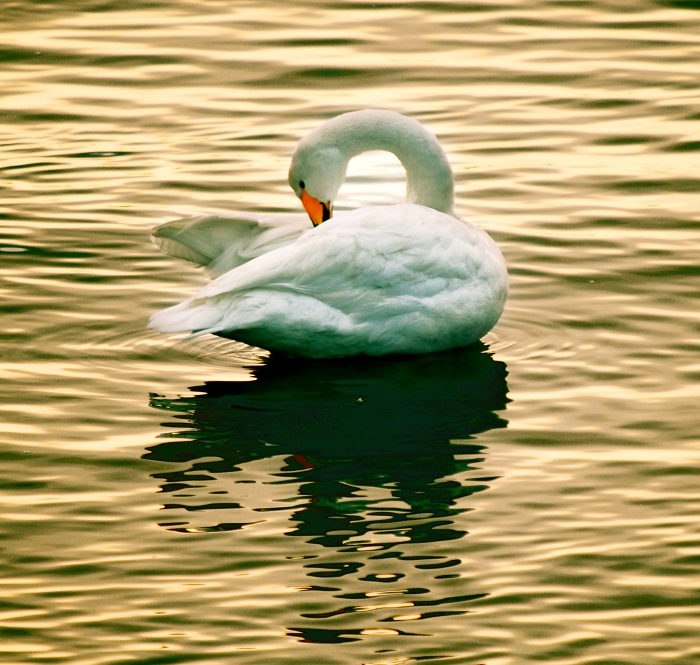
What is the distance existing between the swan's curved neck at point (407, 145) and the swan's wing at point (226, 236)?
57cm

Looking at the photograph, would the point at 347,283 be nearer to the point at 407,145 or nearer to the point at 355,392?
the point at 355,392

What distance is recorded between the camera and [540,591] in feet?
20.7

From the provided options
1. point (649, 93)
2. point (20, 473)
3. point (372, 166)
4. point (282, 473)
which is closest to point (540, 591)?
point (282, 473)

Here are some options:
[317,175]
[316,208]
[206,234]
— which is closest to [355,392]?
[316,208]

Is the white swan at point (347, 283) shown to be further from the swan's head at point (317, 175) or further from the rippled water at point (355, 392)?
the rippled water at point (355, 392)

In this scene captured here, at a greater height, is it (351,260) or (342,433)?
(351,260)

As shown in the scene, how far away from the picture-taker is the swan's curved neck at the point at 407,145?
31.0 ft

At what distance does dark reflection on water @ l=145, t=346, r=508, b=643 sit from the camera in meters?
6.39

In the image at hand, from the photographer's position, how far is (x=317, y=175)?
9.35 meters

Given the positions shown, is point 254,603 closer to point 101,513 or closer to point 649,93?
point 101,513

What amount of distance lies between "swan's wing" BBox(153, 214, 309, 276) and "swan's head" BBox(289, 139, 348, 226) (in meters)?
0.13

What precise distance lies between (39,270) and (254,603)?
4495 mm

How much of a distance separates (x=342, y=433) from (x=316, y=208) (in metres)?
1.86

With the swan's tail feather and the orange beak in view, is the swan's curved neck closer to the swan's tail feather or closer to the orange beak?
the orange beak
